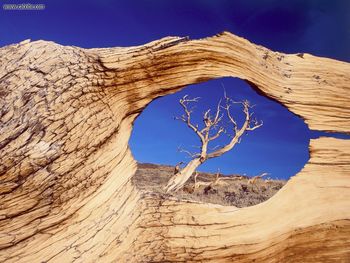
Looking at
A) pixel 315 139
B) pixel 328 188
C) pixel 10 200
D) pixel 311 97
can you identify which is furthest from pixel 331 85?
pixel 10 200

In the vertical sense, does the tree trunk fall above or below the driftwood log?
above

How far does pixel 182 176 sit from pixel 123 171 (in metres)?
7.32

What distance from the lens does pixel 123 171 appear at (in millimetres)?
3701

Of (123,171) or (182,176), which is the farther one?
(182,176)

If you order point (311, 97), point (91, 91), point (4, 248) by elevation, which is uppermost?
point (311, 97)

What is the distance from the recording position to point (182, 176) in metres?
10.9

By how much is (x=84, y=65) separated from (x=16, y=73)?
58cm

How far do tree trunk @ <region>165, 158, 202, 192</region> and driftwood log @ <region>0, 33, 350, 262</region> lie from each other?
596 centimetres

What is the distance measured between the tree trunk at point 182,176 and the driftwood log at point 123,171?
19.6ft

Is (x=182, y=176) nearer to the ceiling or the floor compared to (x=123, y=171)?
nearer to the ceiling

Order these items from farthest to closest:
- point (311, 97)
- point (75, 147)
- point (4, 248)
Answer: point (311, 97), point (75, 147), point (4, 248)

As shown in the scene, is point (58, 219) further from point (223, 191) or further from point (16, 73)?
point (223, 191)

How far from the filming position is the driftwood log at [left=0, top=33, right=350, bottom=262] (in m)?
3.19

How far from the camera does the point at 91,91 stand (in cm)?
349
